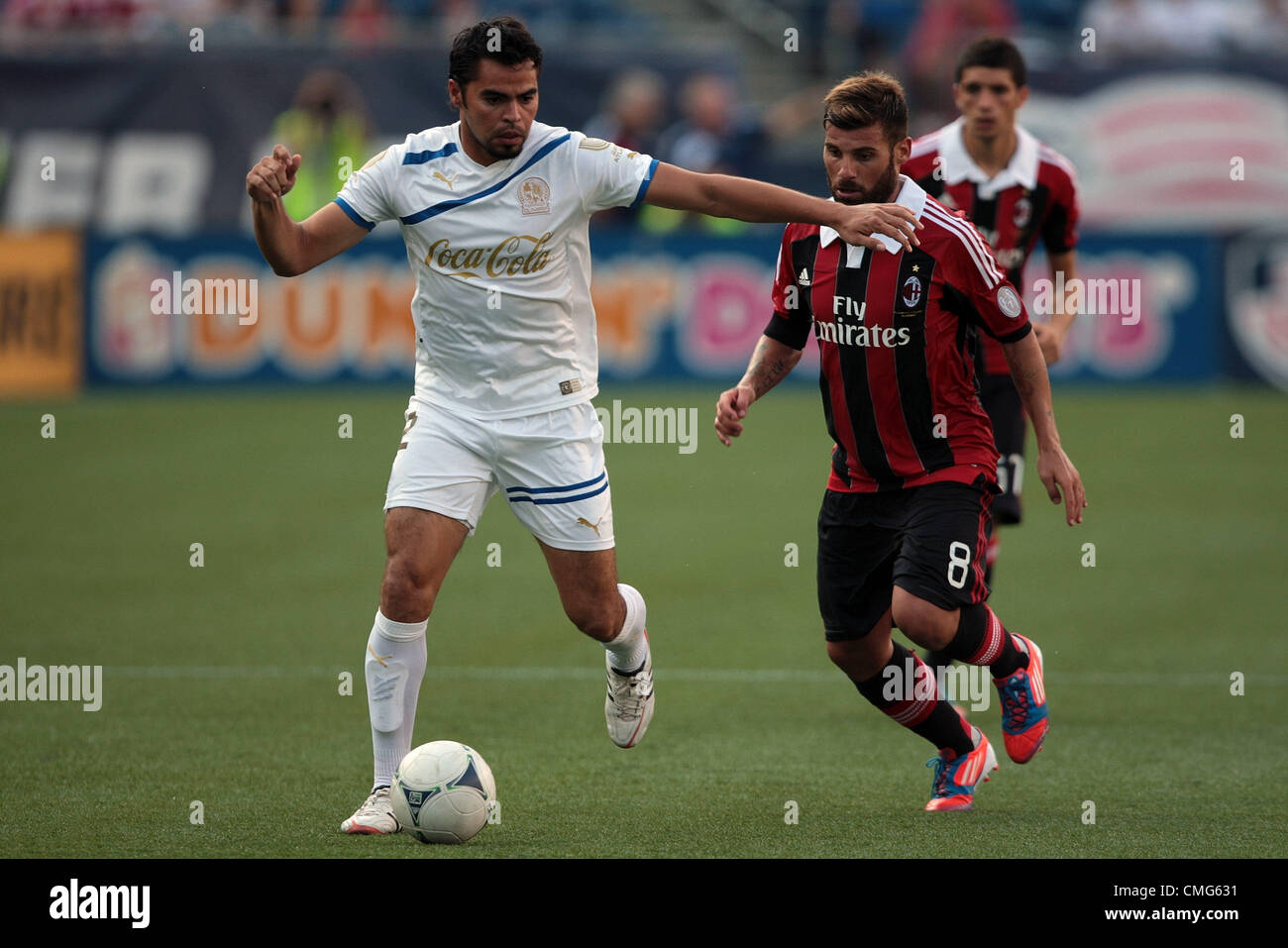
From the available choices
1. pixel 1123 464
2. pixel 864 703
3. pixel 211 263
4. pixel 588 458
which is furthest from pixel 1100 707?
pixel 211 263

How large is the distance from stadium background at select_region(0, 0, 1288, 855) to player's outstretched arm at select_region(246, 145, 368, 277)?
79 centimetres

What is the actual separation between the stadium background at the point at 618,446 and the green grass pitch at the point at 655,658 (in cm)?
3

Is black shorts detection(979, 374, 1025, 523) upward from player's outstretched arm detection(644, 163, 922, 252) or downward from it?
downward

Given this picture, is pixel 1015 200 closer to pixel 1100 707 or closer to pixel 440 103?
pixel 1100 707

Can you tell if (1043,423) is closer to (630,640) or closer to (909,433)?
(909,433)

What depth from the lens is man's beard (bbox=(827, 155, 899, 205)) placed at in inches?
216

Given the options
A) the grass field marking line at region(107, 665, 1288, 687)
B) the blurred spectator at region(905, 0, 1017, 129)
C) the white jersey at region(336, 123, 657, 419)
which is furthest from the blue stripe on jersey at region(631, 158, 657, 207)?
the blurred spectator at region(905, 0, 1017, 129)

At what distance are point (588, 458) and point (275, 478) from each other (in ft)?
26.1

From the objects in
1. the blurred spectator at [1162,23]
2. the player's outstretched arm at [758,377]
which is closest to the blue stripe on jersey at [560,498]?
the player's outstretched arm at [758,377]

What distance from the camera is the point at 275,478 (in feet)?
43.8

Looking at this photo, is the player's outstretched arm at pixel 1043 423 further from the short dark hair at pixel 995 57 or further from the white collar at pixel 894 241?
the short dark hair at pixel 995 57

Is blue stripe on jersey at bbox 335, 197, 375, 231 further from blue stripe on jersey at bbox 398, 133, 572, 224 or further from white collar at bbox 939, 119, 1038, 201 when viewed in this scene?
white collar at bbox 939, 119, 1038, 201

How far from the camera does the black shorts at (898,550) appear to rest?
17.9ft

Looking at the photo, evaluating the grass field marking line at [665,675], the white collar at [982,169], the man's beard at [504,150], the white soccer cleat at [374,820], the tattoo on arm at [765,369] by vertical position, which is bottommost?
the white soccer cleat at [374,820]
